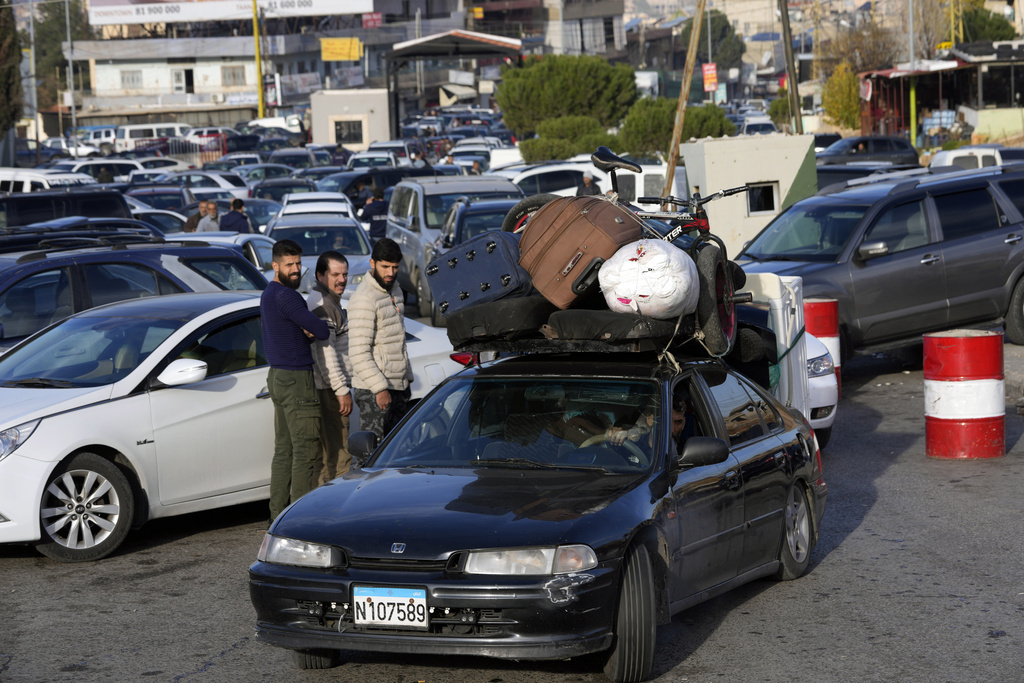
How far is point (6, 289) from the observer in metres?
11.0

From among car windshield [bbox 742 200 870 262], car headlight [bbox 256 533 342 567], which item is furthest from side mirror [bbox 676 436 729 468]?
car windshield [bbox 742 200 870 262]

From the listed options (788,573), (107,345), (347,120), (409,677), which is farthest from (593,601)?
(347,120)

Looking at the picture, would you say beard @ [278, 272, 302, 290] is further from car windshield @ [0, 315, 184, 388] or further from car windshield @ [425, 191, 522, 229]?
car windshield @ [425, 191, 522, 229]

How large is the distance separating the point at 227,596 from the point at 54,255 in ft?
17.1

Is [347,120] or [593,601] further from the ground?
[347,120]

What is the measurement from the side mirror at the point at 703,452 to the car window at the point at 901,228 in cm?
853

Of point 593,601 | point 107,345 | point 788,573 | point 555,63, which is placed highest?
point 555,63

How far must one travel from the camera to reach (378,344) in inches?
348

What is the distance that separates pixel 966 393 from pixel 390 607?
21.7 ft

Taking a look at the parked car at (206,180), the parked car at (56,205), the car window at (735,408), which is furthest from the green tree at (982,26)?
the car window at (735,408)

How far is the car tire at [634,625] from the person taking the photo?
5.44 metres

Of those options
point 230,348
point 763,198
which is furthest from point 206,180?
point 230,348

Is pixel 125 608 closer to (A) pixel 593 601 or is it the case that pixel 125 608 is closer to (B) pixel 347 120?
(A) pixel 593 601

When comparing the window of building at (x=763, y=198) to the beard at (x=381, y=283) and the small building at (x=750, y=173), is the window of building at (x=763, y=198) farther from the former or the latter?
the beard at (x=381, y=283)
